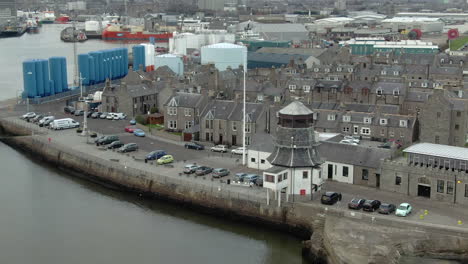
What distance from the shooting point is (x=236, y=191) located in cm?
2778

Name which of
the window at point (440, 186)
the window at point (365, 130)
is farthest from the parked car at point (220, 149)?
the window at point (440, 186)

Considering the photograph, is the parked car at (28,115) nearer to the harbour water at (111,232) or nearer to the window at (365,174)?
the harbour water at (111,232)

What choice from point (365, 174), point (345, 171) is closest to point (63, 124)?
point (345, 171)

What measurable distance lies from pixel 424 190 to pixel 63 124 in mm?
25888

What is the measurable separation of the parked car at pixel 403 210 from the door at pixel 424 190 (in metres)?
2.51

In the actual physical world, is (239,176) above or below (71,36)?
below

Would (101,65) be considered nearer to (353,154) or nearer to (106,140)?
(106,140)

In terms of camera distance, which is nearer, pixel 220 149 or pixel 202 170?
pixel 202 170

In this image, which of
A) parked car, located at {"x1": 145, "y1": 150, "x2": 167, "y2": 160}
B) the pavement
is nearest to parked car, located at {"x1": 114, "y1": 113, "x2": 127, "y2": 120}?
the pavement

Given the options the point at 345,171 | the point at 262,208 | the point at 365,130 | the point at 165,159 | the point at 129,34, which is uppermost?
the point at 129,34

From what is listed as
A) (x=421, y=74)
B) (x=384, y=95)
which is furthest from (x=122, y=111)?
(x=421, y=74)

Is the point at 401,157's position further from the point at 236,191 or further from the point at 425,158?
the point at 236,191

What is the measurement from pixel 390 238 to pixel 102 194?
52.3 ft

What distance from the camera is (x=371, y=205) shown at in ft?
80.8
